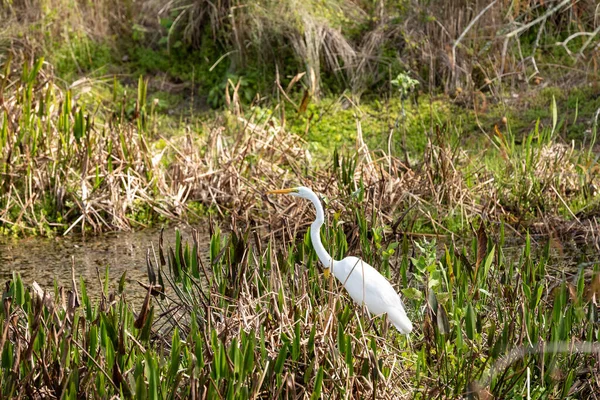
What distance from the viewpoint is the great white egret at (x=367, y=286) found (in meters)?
3.95

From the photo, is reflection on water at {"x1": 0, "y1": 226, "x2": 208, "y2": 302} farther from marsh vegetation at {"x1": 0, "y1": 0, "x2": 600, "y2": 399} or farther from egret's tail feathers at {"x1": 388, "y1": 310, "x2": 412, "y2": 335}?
egret's tail feathers at {"x1": 388, "y1": 310, "x2": 412, "y2": 335}

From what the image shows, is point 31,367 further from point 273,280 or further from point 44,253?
point 44,253

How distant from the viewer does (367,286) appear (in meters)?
4.07

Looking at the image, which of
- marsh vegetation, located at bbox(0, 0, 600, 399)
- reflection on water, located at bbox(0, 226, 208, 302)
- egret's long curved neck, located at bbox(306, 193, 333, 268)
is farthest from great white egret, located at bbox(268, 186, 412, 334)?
reflection on water, located at bbox(0, 226, 208, 302)

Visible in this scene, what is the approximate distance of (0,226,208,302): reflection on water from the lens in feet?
18.2

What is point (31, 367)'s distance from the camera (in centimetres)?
321

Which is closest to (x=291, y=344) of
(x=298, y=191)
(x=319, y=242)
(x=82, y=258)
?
(x=319, y=242)

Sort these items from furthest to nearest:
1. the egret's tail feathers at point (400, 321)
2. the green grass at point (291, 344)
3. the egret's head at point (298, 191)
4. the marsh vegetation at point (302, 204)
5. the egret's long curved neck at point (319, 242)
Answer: the egret's head at point (298, 191) < the egret's long curved neck at point (319, 242) < the egret's tail feathers at point (400, 321) < the marsh vegetation at point (302, 204) < the green grass at point (291, 344)

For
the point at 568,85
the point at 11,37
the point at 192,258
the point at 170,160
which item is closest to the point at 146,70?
the point at 11,37

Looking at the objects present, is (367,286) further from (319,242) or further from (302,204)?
(302,204)

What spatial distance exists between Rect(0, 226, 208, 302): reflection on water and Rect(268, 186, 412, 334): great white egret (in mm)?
1303

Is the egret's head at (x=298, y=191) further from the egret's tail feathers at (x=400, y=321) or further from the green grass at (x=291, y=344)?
the egret's tail feathers at (x=400, y=321)

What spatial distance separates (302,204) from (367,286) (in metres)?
1.82

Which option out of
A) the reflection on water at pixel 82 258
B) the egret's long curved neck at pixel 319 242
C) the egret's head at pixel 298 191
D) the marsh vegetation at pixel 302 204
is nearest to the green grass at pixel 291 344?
the marsh vegetation at pixel 302 204
